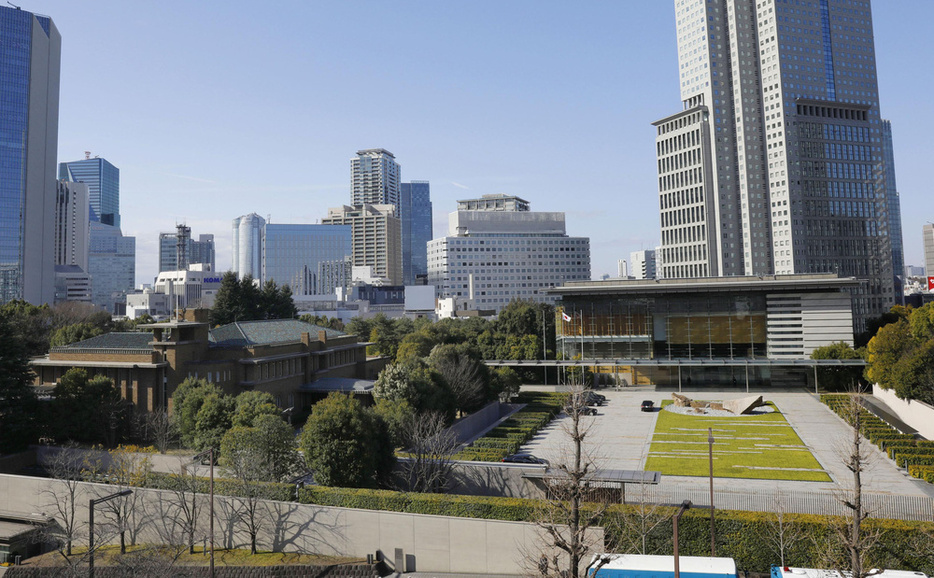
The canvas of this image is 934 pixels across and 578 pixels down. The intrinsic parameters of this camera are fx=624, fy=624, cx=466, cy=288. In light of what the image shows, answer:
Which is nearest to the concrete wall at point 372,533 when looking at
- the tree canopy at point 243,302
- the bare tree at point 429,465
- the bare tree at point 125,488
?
the bare tree at point 125,488

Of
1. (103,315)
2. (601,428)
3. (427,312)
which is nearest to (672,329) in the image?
(601,428)

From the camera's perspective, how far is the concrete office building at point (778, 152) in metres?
122

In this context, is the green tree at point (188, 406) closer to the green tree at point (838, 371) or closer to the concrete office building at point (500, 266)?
the green tree at point (838, 371)

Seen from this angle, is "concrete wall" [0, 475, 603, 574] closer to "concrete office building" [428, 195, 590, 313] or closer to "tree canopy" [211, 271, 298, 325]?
"tree canopy" [211, 271, 298, 325]

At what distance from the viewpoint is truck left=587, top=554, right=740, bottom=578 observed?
23078 millimetres

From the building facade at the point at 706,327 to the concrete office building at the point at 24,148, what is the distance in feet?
423

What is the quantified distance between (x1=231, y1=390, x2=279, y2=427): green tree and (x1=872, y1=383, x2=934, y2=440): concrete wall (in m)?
45.8

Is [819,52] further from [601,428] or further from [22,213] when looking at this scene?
[22,213]

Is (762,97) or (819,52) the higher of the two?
(819,52)

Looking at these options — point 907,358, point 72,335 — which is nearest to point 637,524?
point 907,358

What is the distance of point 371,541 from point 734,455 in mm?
26462

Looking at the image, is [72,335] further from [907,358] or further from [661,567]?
[907,358]

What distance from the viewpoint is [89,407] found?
43500mm

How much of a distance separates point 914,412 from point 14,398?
6574cm
